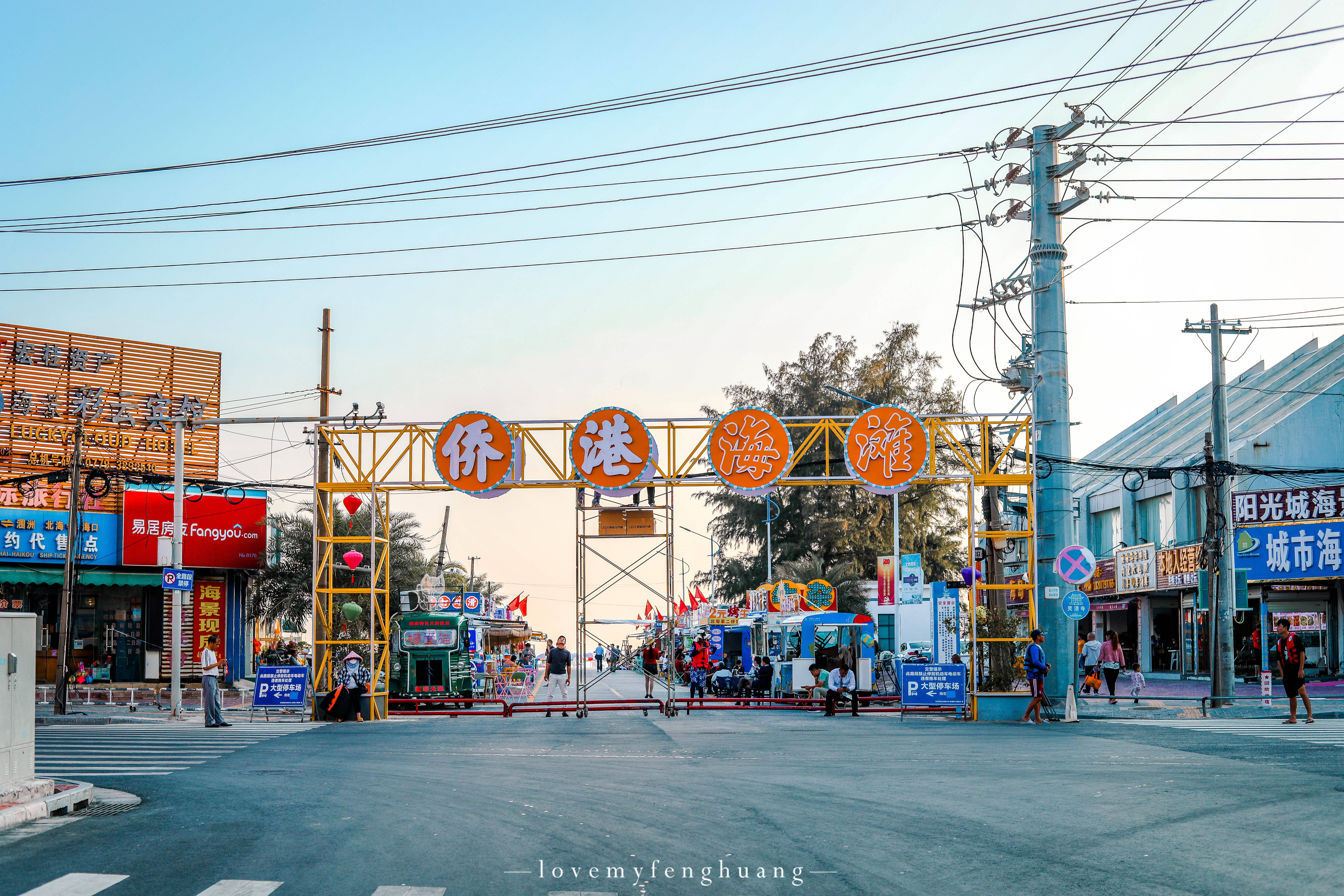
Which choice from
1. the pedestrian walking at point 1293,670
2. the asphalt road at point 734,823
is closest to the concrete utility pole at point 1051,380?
the pedestrian walking at point 1293,670

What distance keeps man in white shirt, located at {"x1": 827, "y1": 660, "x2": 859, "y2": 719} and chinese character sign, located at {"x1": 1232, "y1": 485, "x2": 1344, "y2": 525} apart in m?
15.9

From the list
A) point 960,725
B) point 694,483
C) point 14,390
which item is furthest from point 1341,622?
point 14,390

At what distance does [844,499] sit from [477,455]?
28781 mm

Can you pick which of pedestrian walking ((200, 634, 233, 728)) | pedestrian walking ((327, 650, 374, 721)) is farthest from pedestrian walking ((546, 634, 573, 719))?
pedestrian walking ((200, 634, 233, 728))

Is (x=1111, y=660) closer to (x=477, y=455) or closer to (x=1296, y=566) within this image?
(x=1296, y=566)

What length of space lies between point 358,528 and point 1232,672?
110ft

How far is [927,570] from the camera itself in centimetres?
5078

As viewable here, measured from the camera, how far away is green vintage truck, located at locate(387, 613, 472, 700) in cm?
3192

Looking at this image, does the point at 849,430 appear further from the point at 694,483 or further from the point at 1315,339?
the point at 1315,339

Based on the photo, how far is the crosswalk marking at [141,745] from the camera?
15352mm

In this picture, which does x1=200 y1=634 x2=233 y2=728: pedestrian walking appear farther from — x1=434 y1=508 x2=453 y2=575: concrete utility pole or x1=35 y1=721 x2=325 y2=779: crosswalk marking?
x1=434 y1=508 x2=453 y2=575: concrete utility pole

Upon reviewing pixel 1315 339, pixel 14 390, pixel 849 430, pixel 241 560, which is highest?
pixel 1315 339

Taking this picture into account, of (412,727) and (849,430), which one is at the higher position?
(849,430)

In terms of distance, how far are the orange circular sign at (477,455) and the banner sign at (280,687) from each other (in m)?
6.14
